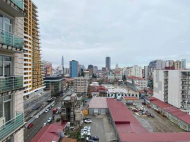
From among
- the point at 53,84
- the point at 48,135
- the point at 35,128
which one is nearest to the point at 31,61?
the point at 35,128

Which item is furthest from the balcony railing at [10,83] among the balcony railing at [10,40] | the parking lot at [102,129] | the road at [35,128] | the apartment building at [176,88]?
the apartment building at [176,88]

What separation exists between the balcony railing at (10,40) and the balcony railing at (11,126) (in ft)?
4.71

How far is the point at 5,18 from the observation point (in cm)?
263

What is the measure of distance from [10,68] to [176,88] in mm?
16960

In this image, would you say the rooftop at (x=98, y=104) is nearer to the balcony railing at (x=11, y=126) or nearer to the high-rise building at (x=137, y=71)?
the balcony railing at (x=11, y=126)

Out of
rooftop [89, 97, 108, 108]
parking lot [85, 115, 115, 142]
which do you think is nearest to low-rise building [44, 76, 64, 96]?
rooftop [89, 97, 108, 108]

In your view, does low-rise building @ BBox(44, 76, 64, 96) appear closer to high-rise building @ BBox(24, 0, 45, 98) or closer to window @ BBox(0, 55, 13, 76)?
high-rise building @ BBox(24, 0, 45, 98)

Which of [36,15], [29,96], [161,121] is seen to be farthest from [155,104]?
[36,15]

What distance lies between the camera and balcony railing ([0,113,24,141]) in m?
2.33

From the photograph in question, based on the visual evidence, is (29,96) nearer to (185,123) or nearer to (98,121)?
(98,121)

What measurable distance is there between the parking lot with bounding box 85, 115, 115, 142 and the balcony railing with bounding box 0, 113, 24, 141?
30.2 feet

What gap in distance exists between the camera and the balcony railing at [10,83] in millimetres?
2340

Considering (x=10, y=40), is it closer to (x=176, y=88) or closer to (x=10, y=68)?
(x=10, y=68)

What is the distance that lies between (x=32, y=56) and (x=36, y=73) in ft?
8.30
